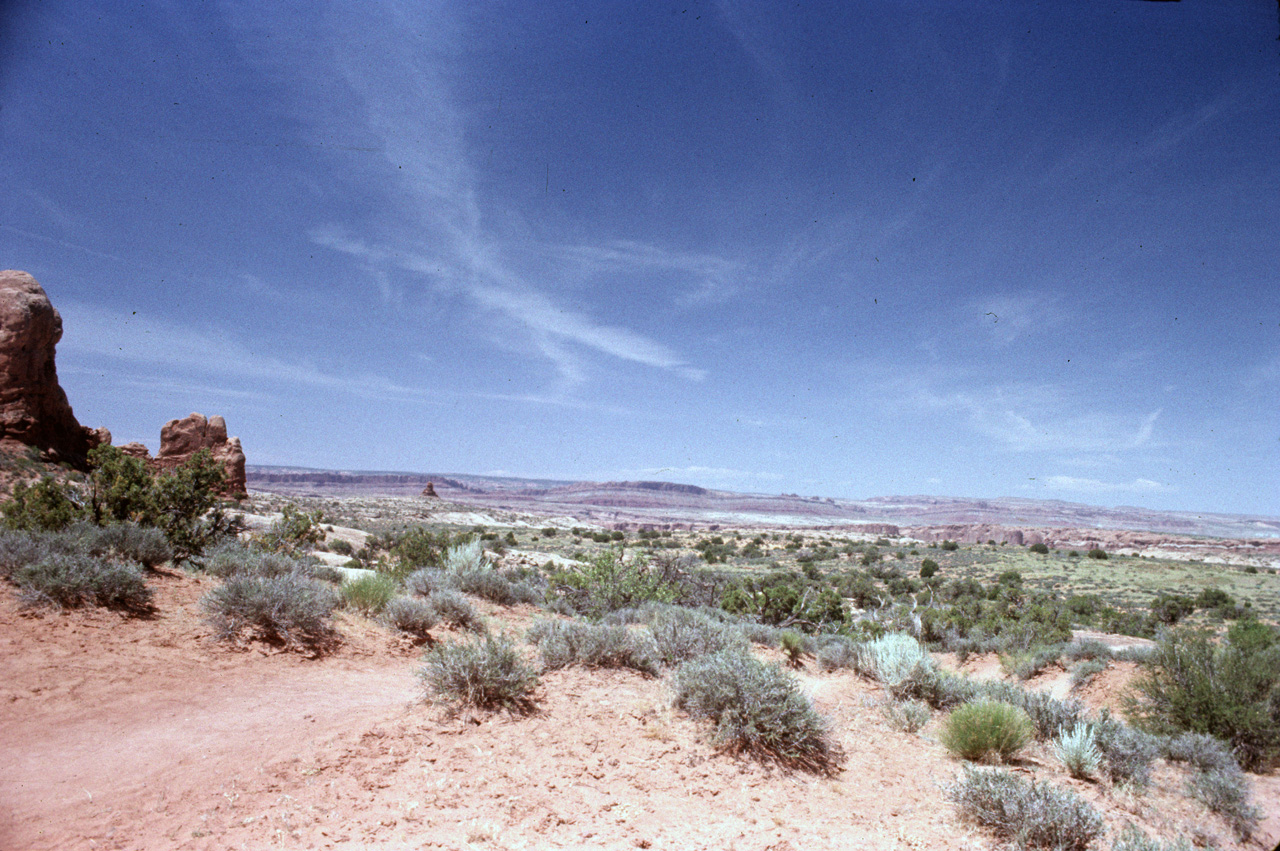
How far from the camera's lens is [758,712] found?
507 cm

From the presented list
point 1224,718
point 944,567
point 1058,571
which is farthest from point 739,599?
point 1058,571

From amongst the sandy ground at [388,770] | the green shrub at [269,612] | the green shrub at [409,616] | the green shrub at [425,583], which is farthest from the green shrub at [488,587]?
the sandy ground at [388,770]

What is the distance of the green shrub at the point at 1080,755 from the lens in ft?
17.6

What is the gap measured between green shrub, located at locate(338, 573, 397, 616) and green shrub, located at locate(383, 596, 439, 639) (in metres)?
0.43

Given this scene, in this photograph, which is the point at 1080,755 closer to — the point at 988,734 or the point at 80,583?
the point at 988,734

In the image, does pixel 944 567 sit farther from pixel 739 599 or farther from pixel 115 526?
pixel 115 526

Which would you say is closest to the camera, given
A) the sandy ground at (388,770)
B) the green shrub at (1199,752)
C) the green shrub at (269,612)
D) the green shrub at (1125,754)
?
the sandy ground at (388,770)

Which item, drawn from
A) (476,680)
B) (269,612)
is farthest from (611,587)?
(476,680)

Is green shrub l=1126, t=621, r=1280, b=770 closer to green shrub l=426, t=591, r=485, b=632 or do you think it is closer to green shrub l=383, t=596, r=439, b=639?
green shrub l=426, t=591, r=485, b=632

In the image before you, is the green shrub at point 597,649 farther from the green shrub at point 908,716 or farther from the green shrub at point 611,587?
the green shrub at point 611,587

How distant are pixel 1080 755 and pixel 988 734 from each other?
2.70 ft

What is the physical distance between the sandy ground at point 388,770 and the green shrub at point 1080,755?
0.62 ft

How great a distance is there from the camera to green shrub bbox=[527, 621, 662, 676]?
6789mm

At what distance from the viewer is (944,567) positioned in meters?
37.4
